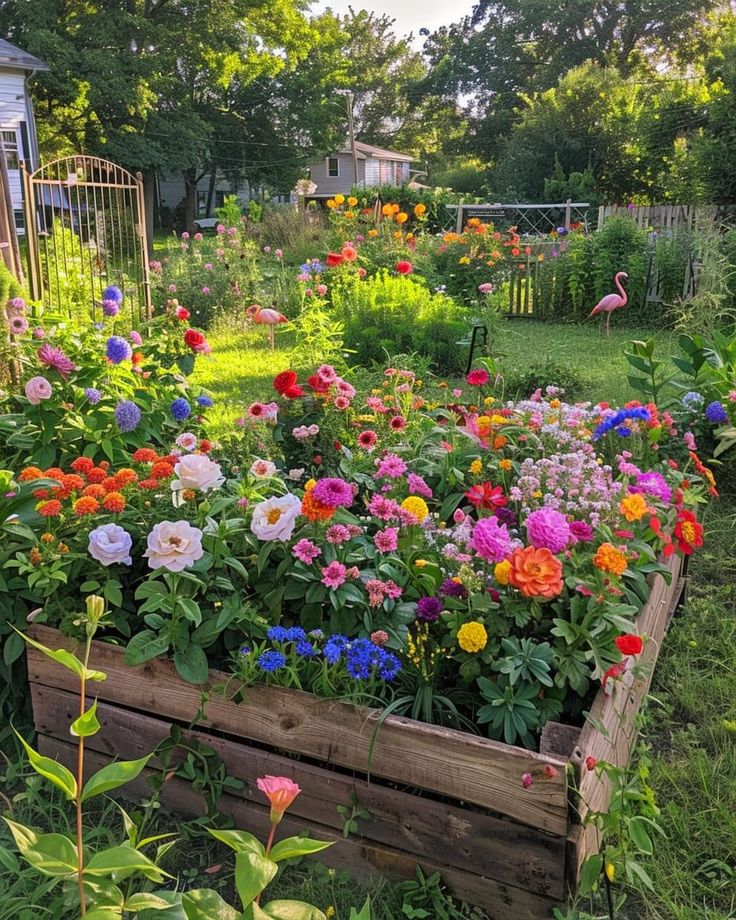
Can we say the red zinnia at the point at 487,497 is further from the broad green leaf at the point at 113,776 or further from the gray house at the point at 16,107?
the gray house at the point at 16,107

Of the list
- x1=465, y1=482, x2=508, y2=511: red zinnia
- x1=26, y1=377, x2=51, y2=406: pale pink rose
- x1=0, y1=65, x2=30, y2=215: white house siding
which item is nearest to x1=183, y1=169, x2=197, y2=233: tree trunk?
x1=0, y1=65, x2=30, y2=215: white house siding

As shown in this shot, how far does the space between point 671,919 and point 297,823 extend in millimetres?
831

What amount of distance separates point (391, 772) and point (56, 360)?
1860 mm

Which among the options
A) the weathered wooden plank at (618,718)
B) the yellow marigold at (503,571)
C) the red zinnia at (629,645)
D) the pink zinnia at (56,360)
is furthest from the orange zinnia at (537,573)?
the pink zinnia at (56,360)

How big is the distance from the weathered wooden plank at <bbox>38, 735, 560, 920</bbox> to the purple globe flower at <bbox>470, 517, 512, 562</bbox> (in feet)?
2.17

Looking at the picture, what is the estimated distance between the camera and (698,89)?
55.3 feet

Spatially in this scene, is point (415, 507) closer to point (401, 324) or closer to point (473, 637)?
point (473, 637)

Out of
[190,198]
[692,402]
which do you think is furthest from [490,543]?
[190,198]

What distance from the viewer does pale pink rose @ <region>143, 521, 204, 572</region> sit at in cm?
168

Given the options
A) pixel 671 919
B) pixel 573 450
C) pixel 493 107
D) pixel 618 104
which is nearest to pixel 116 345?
pixel 573 450

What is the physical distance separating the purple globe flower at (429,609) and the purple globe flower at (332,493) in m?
0.30

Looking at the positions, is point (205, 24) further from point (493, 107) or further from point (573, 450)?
point (573, 450)

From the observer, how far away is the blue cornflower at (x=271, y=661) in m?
1.68

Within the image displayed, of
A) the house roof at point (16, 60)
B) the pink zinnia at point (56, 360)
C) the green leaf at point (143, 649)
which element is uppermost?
the house roof at point (16, 60)
